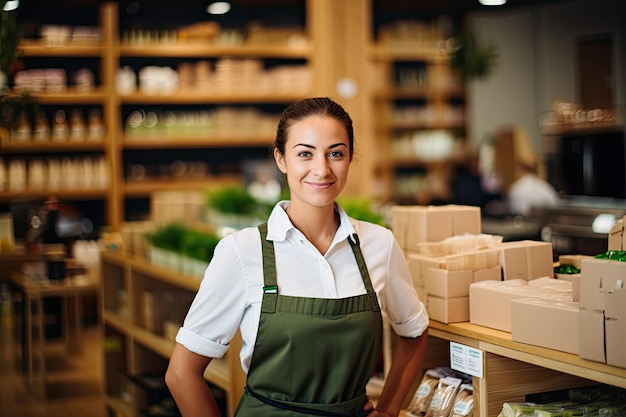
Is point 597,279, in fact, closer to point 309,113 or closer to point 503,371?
point 503,371

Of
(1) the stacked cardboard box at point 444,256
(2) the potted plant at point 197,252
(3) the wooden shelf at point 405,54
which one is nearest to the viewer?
(1) the stacked cardboard box at point 444,256

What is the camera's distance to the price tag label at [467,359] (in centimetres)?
276

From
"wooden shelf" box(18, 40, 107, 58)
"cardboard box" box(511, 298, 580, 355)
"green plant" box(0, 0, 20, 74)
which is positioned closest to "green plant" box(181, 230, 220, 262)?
"green plant" box(0, 0, 20, 74)

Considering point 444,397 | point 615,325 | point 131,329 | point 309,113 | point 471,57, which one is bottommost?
point 131,329

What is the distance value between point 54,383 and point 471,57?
5.54 meters

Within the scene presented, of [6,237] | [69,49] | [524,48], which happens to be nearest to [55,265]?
[6,237]

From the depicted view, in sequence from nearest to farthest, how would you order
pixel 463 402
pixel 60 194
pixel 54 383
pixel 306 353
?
pixel 306 353
pixel 463 402
pixel 54 383
pixel 60 194

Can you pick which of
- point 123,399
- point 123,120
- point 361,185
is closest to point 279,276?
point 123,399

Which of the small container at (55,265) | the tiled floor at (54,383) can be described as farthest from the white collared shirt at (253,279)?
the small container at (55,265)

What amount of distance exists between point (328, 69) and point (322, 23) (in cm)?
39

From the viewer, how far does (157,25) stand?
9.85 meters

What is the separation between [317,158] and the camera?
2.55m

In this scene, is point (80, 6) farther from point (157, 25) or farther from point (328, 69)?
point (328, 69)

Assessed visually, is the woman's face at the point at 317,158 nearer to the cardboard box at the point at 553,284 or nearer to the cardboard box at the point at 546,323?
the cardboard box at the point at 546,323
